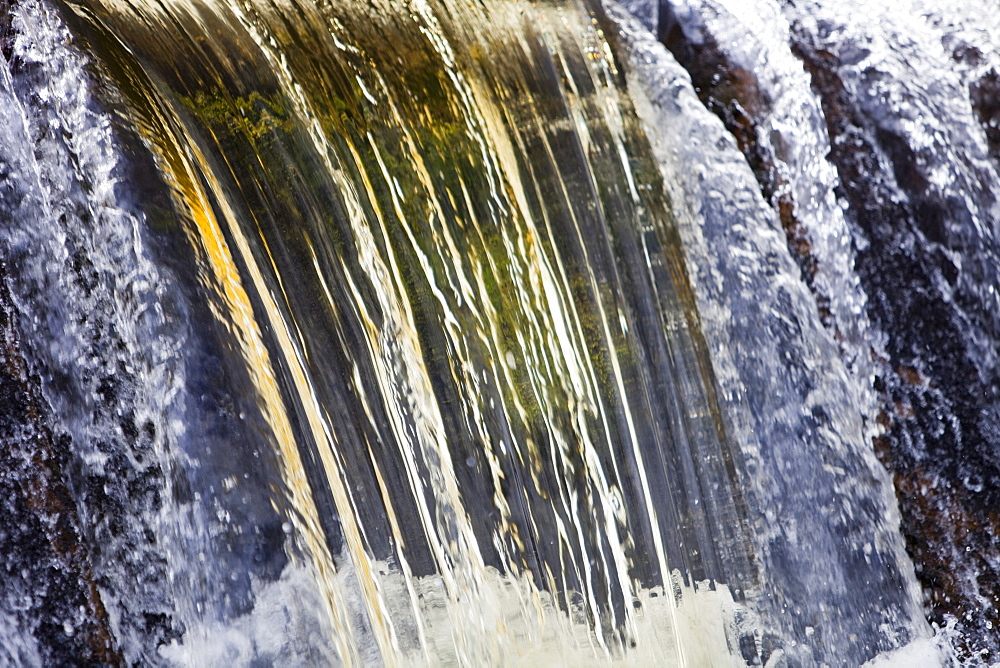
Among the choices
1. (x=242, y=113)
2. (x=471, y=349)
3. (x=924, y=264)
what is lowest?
(x=924, y=264)

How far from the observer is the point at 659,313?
1620 mm

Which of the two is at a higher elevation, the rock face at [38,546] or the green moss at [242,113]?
the green moss at [242,113]

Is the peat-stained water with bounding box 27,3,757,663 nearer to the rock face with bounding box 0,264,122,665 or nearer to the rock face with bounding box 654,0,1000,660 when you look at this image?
the rock face with bounding box 0,264,122,665

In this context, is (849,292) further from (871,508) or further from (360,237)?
(360,237)

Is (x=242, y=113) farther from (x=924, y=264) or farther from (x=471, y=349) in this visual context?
(x=924, y=264)

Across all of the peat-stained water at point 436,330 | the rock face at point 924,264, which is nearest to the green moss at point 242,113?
the peat-stained water at point 436,330

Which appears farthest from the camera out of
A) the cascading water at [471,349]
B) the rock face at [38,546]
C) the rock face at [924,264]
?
the rock face at [924,264]

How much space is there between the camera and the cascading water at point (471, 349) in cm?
135

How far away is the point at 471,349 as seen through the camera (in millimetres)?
1503

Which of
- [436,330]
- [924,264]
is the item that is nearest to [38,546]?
[436,330]

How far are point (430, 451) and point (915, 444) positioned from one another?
3.34 ft

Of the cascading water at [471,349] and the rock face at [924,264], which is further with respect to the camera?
the rock face at [924,264]

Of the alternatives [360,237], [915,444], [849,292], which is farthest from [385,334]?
[915,444]

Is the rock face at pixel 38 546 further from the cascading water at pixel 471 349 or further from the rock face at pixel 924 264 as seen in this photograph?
the rock face at pixel 924 264
